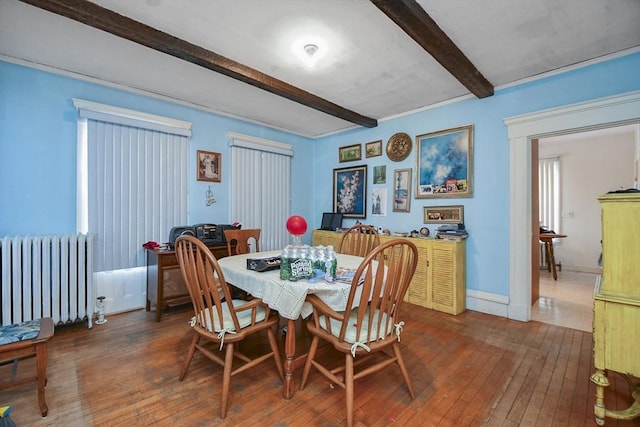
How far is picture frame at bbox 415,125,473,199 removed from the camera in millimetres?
3357

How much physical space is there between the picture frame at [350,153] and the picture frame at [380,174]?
0.39 metres

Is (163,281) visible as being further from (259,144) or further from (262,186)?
(259,144)

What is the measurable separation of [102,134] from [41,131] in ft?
1.53

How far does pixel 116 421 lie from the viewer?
1521 millimetres

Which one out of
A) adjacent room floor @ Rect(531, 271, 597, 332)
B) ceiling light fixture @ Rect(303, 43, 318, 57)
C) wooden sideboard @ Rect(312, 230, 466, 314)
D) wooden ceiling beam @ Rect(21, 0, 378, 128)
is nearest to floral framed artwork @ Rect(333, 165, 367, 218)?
wooden sideboard @ Rect(312, 230, 466, 314)

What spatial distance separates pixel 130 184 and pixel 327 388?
297 cm

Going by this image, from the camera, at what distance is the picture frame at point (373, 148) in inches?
167

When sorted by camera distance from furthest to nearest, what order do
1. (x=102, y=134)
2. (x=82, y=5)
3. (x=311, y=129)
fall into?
1. (x=311, y=129)
2. (x=102, y=134)
3. (x=82, y=5)

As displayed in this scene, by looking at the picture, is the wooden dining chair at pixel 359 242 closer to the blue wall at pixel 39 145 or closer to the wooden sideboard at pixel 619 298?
the wooden sideboard at pixel 619 298

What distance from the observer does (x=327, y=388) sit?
1.82m

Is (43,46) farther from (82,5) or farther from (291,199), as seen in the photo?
(291,199)

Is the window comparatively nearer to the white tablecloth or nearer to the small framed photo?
the white tablecloth

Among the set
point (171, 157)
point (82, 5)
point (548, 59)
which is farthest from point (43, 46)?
point (548, 59)

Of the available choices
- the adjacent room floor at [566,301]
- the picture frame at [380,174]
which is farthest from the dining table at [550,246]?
the picture frame at [380,174]
